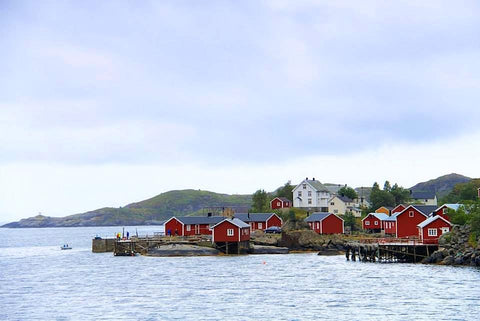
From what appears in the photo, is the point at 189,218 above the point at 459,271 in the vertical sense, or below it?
above

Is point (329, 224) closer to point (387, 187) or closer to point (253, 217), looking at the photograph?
point (253, 217)

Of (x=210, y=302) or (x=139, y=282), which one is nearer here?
(x=210, y=302)

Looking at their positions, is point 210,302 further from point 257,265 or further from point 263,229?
point 263,229

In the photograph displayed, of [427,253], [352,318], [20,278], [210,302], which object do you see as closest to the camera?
[352,318]

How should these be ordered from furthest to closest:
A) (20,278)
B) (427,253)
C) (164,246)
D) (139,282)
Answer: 1. (164,246)
2. (427,253)
3. (20,278)
4. (139,282)

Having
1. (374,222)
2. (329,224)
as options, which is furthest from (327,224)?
(374,222)

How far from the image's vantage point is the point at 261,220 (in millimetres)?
117500

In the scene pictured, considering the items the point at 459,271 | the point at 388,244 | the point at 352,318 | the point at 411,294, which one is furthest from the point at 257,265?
the point at 352,318

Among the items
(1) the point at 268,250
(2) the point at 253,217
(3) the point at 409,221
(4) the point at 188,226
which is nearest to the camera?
(1) the point at 268,250

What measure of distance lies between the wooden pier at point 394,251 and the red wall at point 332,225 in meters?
23.5

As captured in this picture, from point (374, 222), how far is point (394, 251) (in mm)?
39349

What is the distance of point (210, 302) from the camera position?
49.5m

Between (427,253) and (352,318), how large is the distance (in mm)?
37607

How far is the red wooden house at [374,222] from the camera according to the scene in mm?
115575
